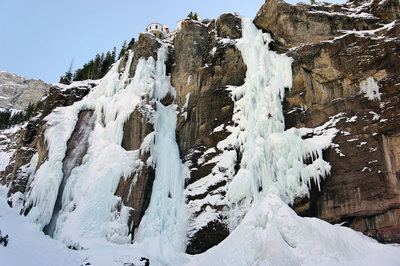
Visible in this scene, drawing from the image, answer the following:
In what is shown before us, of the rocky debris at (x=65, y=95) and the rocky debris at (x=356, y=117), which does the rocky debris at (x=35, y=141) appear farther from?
the rocky debris at (x=356, y=117)

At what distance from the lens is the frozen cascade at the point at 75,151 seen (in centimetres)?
2517

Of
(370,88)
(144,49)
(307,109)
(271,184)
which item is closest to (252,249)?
(271,184)

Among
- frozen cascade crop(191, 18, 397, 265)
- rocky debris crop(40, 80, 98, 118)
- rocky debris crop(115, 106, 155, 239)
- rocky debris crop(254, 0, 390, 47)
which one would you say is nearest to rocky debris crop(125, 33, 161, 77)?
rocky debris crop(40, 80, 98, 118)

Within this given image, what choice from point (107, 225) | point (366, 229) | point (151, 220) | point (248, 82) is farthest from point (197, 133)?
point (366, 229)

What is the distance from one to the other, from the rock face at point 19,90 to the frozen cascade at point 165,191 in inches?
2715

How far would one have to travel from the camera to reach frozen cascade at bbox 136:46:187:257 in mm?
23312

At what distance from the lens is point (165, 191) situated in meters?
25.6

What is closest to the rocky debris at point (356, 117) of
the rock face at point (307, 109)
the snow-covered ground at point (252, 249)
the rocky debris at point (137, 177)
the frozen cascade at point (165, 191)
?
→ the rock face at point (307, 109)

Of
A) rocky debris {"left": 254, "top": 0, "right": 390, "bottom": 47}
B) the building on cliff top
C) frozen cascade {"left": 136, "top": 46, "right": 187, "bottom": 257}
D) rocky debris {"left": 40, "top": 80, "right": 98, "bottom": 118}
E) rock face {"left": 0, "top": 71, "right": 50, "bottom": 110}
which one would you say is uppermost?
rock face {"left": 0, "top": 71, "right": 50, "bottom": 110}

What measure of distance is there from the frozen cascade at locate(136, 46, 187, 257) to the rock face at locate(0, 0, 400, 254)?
54 centimetres

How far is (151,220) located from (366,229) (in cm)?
1290

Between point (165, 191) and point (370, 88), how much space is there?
1475 centimetres

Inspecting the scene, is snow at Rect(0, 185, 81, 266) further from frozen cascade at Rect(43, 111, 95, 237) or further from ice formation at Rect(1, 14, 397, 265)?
frozen cascade at Rect(43, 111, 95, 237)

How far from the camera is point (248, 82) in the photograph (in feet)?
84.1
